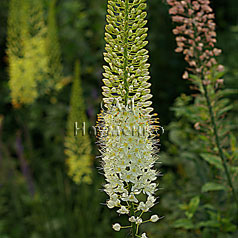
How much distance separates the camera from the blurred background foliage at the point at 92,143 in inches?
135

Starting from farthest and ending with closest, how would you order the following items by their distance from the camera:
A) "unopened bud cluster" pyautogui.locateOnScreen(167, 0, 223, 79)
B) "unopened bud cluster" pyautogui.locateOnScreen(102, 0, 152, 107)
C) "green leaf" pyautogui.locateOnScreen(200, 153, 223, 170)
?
1. "green leaf" pyautogui.locateOnScreen(200, 153, 223, 170)
2. "unopened bud cluster" pyautogui.locateOnScreen(167, 0, 223, 79)
3. "unopened bud cluster" pyautogui.locateOnScreen(102, 0, 152, 107)

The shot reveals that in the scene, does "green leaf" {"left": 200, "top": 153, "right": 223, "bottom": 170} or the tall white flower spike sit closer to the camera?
the tall white flower spike

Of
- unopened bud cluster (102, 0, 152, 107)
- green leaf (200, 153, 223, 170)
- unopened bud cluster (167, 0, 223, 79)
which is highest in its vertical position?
unopened bud cluster (167, 0, 223, 79)

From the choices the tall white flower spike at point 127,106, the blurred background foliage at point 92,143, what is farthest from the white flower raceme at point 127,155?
the blurred background foliage at point 92,143

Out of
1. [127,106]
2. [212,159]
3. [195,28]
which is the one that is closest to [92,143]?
[212,159]

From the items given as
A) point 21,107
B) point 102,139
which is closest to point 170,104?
point 21,107

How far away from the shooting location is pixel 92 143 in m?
4.86

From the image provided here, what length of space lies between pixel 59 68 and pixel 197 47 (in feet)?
6.30

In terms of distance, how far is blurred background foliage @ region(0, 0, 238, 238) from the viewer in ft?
11.3

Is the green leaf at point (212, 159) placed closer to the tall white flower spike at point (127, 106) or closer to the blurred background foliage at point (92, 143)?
the blurred background foliage at point (92, 143)

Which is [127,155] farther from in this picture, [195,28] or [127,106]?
[195,28]

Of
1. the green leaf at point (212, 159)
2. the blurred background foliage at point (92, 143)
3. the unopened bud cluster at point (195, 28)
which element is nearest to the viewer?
the unopened bud cluster at point (195, 28)

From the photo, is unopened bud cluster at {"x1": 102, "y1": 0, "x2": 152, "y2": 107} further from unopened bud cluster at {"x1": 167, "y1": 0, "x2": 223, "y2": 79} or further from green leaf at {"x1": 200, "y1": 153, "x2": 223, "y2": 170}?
green leaf at {"x1": 200, "y1": 153, "x2": 223, "y2": 170}

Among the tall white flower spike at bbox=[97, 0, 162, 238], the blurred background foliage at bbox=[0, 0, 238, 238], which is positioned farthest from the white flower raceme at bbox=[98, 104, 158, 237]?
the blurred background foliage at bbox=[0, 0, 238, 238]
